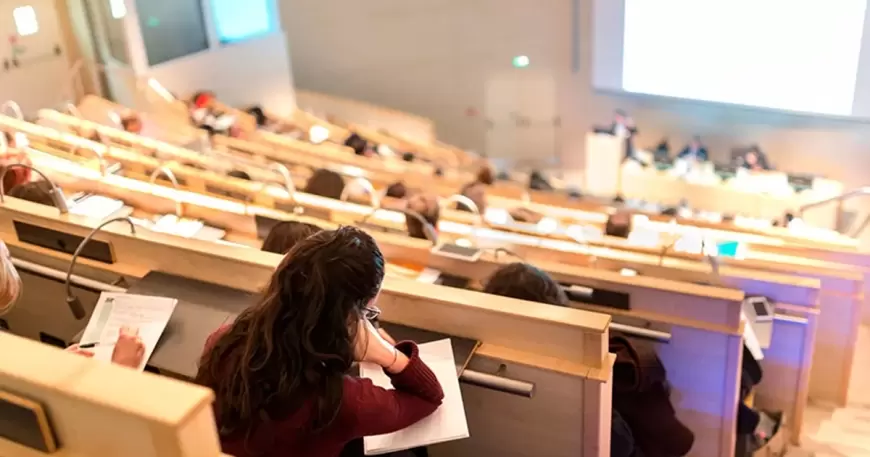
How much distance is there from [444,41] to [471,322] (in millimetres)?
6311

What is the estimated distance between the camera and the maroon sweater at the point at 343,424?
1906 mm

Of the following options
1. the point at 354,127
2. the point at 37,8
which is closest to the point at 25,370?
the point at 37,8

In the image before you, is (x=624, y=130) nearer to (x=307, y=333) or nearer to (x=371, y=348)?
(x=371, y=348)

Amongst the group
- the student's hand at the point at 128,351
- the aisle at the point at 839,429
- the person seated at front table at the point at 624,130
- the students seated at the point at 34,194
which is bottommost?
the aisle at the point at 839,429

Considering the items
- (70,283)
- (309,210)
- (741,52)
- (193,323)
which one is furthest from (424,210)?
(741,52)

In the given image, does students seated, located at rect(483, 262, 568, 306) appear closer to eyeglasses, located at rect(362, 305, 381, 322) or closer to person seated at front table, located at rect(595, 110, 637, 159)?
eyeglasses, located at rect(362, 305, 381, 322)

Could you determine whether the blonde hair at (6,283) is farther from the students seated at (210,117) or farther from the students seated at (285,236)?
the students seated at (210,117)

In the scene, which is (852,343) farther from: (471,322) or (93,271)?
(93,271)

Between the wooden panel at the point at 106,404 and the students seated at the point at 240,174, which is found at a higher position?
the wooden panel at the point at 106,404

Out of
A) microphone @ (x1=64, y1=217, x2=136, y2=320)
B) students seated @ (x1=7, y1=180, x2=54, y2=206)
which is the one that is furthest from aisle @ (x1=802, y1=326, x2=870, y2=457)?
students seated @ (x1=7, y1=180, x2=54, y2=206)

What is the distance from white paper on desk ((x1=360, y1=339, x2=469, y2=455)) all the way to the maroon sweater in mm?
32

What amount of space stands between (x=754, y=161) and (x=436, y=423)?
570 centimetres

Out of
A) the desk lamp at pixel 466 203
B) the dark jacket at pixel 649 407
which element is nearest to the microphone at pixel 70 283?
the desk lamp at pixel 466 203

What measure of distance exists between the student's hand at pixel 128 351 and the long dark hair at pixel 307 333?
→ 0.46 meters
